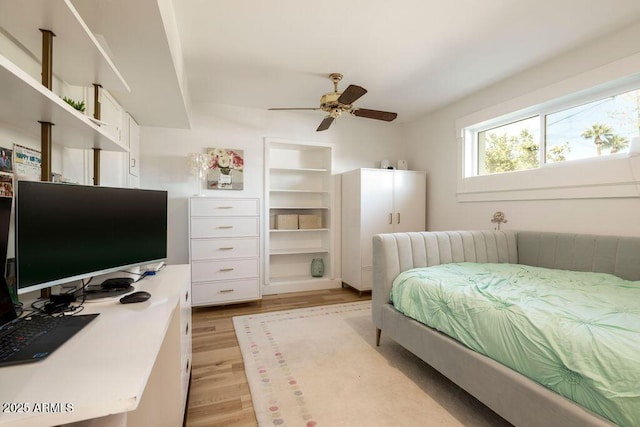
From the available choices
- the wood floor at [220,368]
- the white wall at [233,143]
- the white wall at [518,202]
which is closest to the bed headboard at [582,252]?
the white wall at [518,202]

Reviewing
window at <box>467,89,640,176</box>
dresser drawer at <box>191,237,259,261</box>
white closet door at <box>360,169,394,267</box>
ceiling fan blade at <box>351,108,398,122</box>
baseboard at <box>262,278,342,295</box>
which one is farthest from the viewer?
baseboard at <box>262,278,342,295</box>

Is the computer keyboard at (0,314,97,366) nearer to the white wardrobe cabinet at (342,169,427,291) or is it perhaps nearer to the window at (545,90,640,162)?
the white wardrobe cabinet at (342,169,427,291)

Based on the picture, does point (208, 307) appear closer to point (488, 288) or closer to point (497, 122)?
point (488, 288)

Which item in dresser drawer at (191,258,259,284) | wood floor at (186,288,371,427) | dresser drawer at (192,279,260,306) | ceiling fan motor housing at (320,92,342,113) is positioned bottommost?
wood floor at (186,288,371,427)

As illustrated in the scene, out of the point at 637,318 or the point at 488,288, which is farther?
the point at 488,288

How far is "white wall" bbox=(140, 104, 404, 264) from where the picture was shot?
11.1ft

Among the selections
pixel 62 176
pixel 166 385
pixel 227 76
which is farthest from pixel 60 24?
pixel 227 76

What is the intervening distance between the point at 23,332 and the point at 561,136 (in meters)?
3.75

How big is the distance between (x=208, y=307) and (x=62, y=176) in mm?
2151

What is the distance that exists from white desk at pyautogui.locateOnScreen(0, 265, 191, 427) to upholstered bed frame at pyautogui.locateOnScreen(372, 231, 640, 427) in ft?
4.70

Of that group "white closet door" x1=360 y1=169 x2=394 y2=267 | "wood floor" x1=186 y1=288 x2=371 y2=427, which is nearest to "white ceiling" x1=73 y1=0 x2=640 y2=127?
"white closet door" x1=360 y1=169 x2=394 y2=267

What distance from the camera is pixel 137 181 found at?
125 inches

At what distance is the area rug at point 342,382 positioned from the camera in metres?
1.53

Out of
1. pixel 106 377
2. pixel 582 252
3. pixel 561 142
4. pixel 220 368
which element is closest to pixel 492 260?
pixel 582 252
